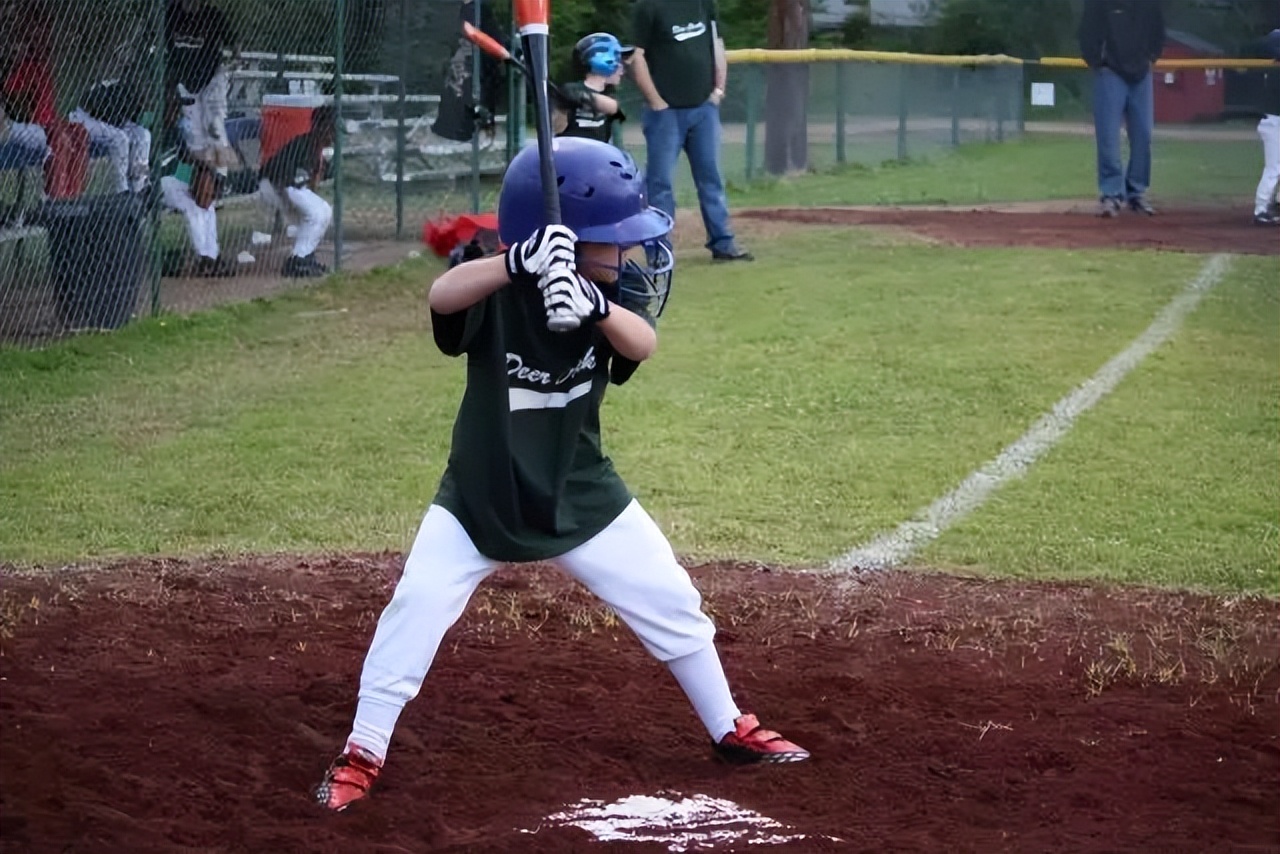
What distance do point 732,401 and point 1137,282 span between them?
13.8 ft

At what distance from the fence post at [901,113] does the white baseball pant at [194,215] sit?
12334 mm

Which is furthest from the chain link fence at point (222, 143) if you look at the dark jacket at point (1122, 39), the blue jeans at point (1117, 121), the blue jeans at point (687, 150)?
the blue jeans at point (1117, 121)

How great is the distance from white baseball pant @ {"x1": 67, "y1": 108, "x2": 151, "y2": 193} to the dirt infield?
195 inches

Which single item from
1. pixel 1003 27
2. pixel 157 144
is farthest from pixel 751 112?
pixel 157 144

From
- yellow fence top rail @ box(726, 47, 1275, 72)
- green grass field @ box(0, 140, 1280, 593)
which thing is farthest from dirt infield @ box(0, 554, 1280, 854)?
yellow fence top rail @ box(726, 47, 1275, 72)

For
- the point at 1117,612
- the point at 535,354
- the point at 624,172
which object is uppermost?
the point at 624,172

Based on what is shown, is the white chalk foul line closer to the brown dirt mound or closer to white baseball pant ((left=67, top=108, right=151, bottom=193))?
the brown dirt mound

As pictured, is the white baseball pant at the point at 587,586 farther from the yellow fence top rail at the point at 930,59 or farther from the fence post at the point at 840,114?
the fence post at the point at 840,114

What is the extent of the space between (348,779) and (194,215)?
8.41m

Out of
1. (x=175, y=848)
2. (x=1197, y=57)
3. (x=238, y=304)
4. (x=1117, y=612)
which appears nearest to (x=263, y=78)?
(x=238, y=304)

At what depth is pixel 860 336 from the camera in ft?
33.4

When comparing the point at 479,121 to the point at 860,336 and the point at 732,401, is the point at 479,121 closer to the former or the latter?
the point at 860,336

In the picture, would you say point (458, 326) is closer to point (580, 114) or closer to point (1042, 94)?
point (580, 114)

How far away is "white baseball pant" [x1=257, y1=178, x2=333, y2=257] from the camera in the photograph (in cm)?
1232
